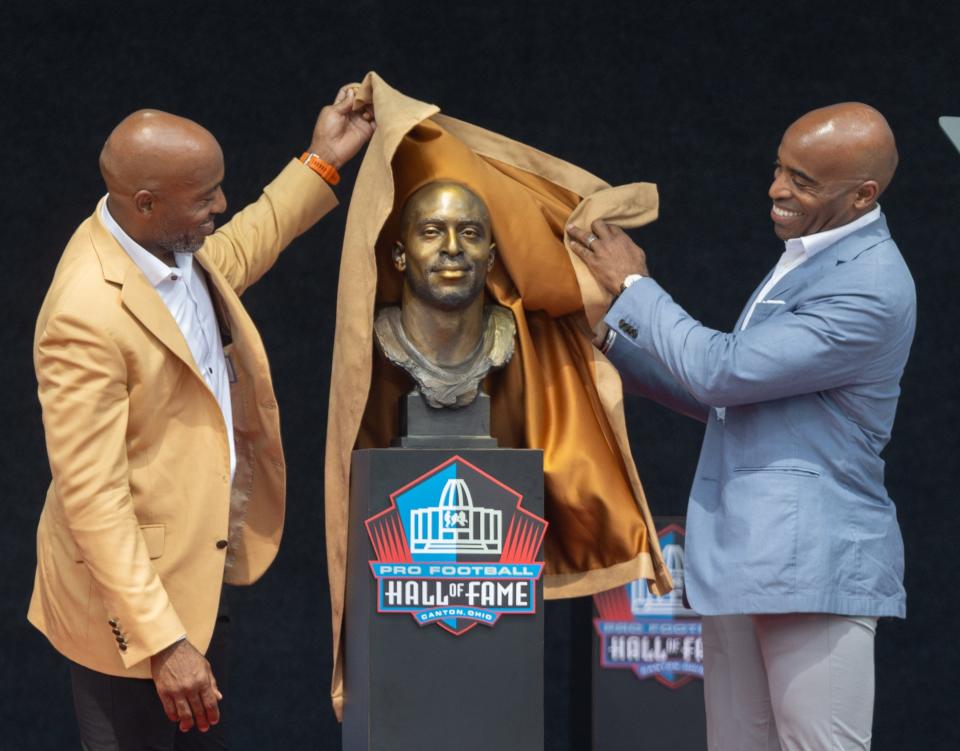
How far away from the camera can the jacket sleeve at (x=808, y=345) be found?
3078mm

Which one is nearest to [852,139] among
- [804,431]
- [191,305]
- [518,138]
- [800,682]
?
[804,431]

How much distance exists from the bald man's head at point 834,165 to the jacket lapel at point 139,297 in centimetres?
117

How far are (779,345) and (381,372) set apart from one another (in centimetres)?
89

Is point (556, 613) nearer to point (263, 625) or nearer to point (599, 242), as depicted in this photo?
point (263, 625)

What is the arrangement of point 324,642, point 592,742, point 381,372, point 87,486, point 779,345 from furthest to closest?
point 324,642 → point 592,742 → point 381,372 → point 779,345 → point 87,486

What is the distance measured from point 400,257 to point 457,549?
62 centimetres

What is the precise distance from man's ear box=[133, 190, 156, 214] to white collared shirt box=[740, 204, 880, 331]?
1.17m

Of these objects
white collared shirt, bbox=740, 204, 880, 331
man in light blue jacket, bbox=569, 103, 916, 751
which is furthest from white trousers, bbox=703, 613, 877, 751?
white collared shirt, bbox=740, 204, 880, 331

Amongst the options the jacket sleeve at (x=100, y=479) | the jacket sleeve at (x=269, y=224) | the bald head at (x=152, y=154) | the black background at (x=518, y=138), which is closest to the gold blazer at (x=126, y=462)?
the jacket sleeve at (x=100, y=479)

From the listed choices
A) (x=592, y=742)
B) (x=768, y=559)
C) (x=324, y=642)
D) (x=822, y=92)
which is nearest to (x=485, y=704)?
(x=768, y=559)

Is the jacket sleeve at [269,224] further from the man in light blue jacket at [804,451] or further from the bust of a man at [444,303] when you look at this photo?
the man in light blue jacket at [804,451]

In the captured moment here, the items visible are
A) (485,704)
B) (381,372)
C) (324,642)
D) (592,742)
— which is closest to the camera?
(485,704)

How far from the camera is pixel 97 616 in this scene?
2.94 meters

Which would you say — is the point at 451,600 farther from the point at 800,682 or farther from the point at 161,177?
the point at 161,177
